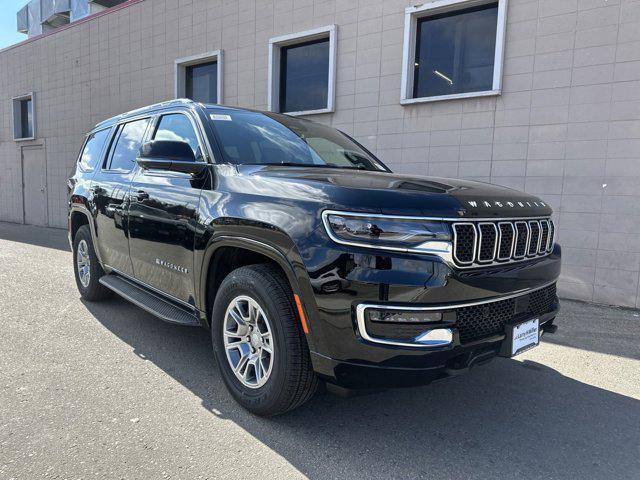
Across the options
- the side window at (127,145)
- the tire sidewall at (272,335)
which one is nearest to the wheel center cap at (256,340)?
the tire sidewall at (272,335)

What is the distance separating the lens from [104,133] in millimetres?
4957

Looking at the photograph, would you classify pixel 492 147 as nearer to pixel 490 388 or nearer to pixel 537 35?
pixel 537 35

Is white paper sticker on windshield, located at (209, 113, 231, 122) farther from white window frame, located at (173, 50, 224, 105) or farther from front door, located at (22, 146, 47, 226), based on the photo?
front door, located at (22, 146, 47, 226)

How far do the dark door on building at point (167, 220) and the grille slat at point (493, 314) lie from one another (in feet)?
5.91

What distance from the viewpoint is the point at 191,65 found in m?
10.6

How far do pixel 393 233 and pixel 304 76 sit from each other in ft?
24.1

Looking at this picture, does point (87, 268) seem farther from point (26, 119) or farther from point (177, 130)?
point (26, 119)

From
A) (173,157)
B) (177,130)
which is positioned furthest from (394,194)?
(177,130)

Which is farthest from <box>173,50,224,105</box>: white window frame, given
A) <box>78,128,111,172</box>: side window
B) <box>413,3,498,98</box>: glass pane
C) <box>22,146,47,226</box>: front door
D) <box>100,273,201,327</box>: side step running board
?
<box>22,146,47,226</box>: front door

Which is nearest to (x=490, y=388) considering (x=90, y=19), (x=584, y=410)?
(x=584, y=410)

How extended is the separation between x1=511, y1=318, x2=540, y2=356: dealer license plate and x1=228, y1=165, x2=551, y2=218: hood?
616 millimetres

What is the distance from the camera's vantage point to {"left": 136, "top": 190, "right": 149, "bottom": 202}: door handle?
3566 millimetres

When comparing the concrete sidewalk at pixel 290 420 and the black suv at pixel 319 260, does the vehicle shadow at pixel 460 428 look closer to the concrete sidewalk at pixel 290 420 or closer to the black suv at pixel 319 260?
the concrete sidewalk at pixel 290 420

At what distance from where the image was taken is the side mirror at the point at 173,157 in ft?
9.75
